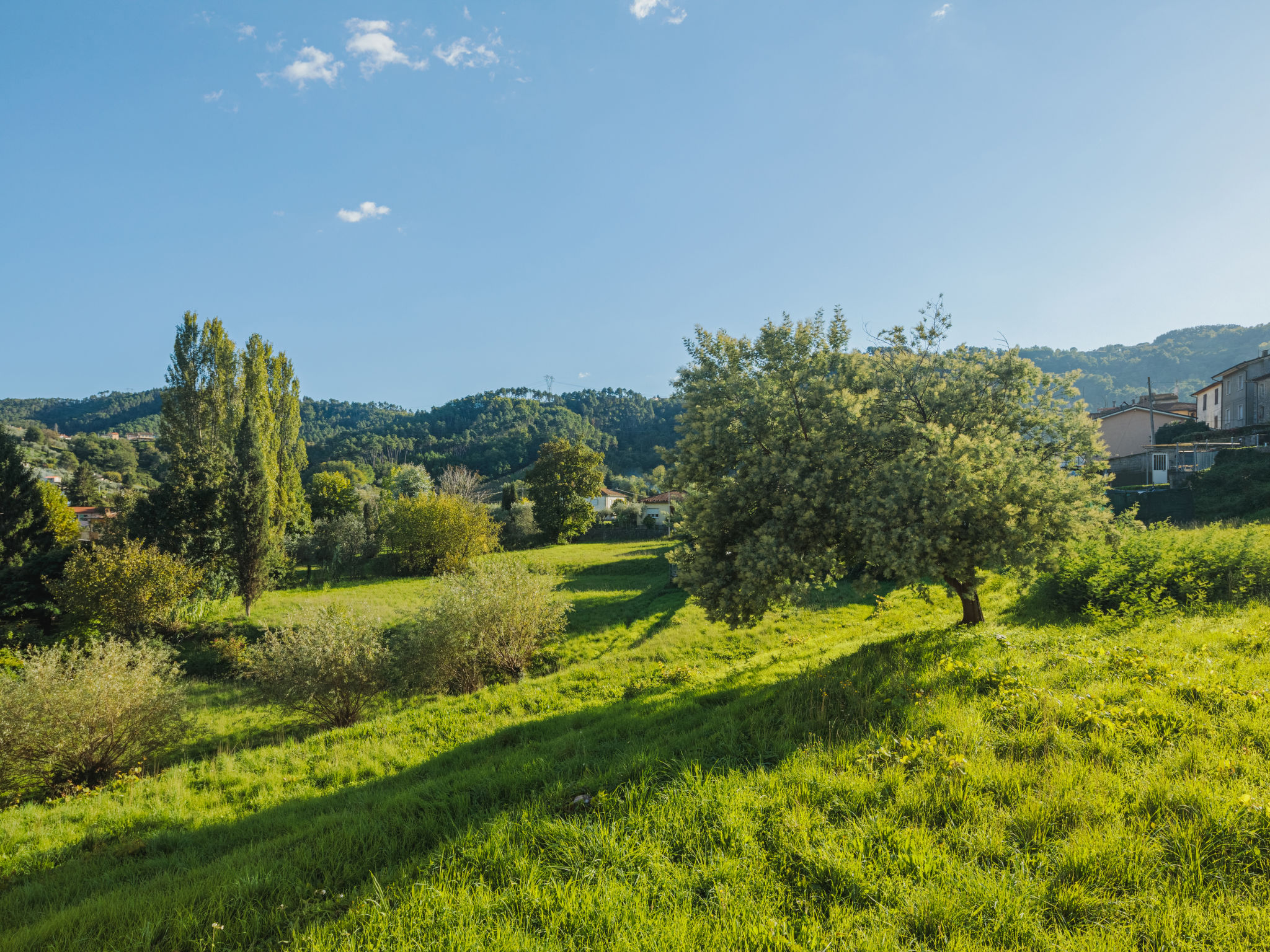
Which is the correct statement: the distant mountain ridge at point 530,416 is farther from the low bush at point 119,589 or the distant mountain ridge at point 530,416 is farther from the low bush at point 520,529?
the low bush at point 119,589

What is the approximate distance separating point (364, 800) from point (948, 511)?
32.1 feet

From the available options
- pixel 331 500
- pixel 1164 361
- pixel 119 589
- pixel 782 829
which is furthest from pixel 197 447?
pixel 1164 361

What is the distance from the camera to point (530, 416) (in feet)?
500

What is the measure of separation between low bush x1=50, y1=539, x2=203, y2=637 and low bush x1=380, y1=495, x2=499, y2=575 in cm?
1518

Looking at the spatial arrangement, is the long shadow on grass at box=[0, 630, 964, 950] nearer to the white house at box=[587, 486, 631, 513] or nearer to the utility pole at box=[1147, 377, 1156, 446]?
the utility pole at box=[1147, 377, 1156, 446]

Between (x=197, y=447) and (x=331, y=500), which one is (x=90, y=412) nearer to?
(x=331, y=500)

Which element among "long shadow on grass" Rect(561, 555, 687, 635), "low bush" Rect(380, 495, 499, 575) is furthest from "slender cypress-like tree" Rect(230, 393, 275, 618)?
"long shadow on grass" Rect(561, 555, 687, 635)

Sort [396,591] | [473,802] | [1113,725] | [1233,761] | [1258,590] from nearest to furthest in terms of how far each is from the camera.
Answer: [1233,761] → [1113,725] → [473,802] → [1258,590] → [396,591]

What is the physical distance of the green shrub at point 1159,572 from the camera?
33.0 ft

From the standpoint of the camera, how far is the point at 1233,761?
441cm

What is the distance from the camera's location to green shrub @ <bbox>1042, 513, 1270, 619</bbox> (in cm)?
1005

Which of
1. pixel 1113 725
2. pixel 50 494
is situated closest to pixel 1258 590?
pixel 1113 725

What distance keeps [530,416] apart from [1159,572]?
149 metres

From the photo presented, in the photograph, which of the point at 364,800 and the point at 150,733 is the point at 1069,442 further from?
the point at 150,733
